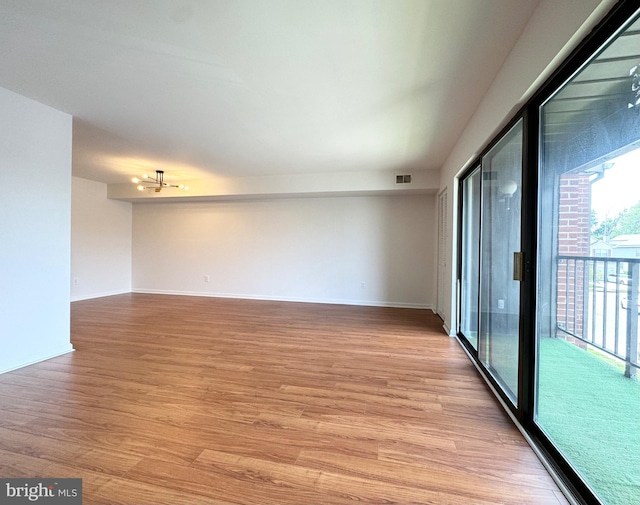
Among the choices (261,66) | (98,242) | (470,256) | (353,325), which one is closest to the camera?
(261,66)

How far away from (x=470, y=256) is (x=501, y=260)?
1.07 m

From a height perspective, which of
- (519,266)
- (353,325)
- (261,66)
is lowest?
(353,325)

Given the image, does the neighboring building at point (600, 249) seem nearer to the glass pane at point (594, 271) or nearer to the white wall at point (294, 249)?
the glass pane at point (594, 271)

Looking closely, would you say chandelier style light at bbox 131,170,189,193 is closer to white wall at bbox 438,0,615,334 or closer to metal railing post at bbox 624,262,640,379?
white wall at bbox 438,0,615,334

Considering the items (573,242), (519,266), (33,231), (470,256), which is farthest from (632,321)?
(33,231)

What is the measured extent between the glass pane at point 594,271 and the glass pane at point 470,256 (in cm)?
131

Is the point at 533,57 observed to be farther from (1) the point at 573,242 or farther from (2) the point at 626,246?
(2) the point at 626,246

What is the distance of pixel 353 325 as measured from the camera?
167 inches

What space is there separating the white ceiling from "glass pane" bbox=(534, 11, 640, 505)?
2.32 ft

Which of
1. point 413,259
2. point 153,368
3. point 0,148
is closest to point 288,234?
point 413,259

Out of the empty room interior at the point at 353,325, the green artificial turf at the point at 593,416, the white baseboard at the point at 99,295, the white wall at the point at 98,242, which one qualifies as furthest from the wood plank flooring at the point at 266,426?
the white wall at the point at 98,242

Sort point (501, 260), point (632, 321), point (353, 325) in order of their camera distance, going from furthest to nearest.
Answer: point (353, 325), point (501, 260), point (632, 321)

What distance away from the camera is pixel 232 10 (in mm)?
1570

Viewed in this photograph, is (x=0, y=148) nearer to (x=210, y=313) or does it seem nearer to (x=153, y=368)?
(x=153, y=368)
